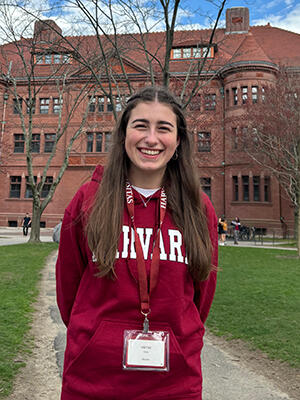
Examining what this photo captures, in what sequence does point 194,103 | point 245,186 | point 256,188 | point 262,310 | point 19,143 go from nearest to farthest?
1. point 262,310
2. point 194,103
3. point 256,188
4. point 245,186
5. point 19,143

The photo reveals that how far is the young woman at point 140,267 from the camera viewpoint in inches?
55.6

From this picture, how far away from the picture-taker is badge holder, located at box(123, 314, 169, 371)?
1.39 meters

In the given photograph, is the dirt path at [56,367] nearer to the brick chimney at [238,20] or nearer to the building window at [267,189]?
the building window at [267,189]

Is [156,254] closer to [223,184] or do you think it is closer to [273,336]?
[273,336]

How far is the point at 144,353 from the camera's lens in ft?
4.56

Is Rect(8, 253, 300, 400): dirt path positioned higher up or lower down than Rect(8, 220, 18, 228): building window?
lower down

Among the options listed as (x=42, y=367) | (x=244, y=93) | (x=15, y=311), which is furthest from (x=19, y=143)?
(x=42, y=367)

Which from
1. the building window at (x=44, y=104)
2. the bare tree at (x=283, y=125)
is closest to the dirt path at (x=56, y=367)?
the bare tree at (x=283, y=125)

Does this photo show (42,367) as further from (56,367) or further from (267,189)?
(267,189)

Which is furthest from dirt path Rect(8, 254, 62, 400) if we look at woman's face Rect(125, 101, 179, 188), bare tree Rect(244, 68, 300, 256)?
bare tree Rect(244, 68, 300, 256)

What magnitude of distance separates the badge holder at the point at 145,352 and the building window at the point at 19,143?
34.3 m

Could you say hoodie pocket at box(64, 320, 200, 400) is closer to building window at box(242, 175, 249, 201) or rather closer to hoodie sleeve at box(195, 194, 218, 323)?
hoodie sleeve at box(195, 194, 218, 323)

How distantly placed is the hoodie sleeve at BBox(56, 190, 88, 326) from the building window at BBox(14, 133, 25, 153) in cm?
3378

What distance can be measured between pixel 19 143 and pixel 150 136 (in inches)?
1358
